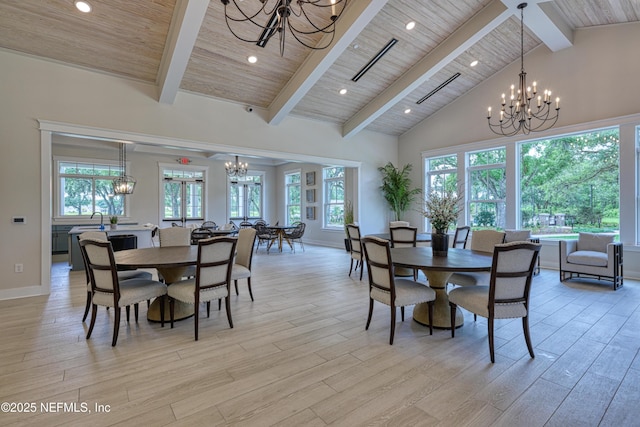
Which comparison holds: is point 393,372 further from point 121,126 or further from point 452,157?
point 452,157

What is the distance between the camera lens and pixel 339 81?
6.14 meters

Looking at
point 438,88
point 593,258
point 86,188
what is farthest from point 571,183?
point 86,188

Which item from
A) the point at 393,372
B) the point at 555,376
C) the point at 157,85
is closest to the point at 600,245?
the point at 555,376

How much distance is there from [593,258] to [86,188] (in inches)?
451

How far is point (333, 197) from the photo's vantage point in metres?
9.75

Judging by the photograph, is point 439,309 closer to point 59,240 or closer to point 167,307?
point 167,307

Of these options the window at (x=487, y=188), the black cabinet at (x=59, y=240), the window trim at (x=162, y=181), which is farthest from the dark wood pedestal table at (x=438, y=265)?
the black cabinet at (x=59, y=240)

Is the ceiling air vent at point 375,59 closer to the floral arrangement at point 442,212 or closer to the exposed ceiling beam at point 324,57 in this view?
the exposed ceiling beam at point 324,57

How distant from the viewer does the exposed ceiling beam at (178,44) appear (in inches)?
146

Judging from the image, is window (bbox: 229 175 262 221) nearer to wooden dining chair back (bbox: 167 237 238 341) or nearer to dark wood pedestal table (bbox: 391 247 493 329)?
wooden dining chair back (bbox: 167 237 238 341)

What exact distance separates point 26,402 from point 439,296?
3.48 meters

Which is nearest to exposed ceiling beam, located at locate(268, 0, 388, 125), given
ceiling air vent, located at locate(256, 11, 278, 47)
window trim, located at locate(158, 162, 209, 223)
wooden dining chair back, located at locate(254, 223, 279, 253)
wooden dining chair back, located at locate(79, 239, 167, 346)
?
ceiling air vent, located at locate(256, 11, 278, 47)

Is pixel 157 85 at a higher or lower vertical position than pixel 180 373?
higher

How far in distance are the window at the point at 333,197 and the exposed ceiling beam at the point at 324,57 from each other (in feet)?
11.3
